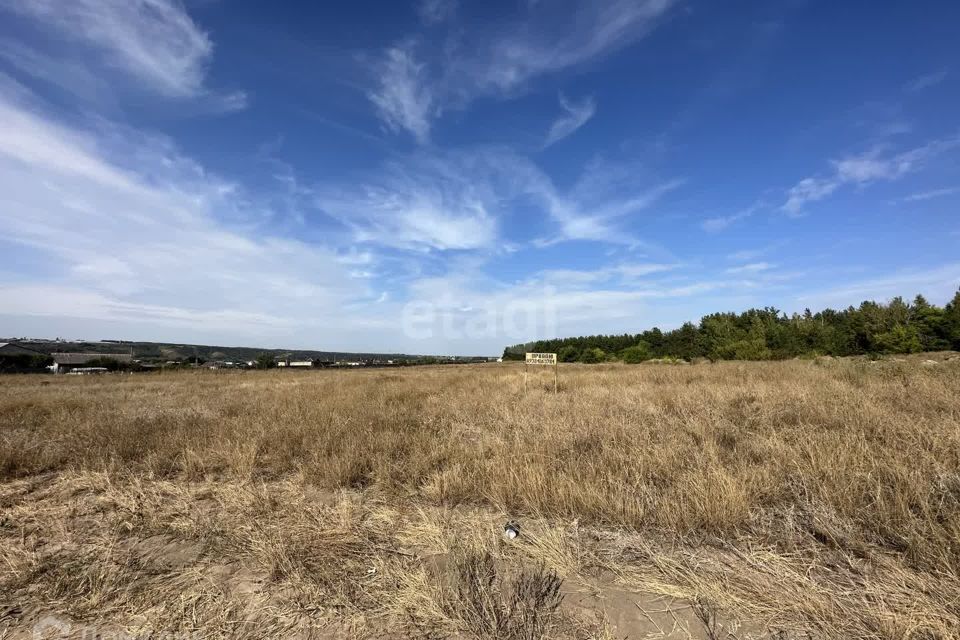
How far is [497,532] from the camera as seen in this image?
3252 mm

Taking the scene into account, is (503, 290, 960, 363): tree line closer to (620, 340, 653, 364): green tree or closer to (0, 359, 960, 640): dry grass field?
(620, 340, 653, 364): green tree

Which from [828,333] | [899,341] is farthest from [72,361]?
[899,341]

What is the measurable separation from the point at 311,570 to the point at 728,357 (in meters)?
45.8

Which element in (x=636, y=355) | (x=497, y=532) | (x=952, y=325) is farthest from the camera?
(x=636, y=355)

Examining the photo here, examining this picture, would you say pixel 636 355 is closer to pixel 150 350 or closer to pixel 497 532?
pixel 497 532

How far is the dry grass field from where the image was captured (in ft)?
7.22

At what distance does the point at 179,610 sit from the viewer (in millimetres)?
2344

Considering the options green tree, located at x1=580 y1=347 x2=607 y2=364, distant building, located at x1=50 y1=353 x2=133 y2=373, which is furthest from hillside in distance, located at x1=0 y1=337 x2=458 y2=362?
green tree, located at x1=580 y1=347 x2=607 y2=364

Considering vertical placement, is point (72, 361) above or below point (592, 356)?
below

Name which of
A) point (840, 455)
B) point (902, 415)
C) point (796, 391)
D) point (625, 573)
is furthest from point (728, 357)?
point (625, 573)

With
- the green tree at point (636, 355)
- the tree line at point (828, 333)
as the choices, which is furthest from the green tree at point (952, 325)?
the green tree at point (636, 355)

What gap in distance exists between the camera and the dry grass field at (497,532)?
7.22ft

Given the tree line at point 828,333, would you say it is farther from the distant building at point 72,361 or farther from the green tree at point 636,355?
the distant building at point 72,361

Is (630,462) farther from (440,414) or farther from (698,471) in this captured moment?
(440,414)
